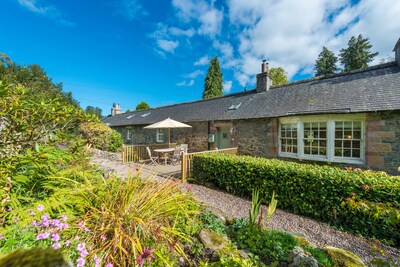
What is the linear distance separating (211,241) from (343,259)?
1850 mm

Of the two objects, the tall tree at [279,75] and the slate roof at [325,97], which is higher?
the tall tree at [279,75]

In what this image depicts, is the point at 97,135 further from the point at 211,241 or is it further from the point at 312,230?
the point at 312,230

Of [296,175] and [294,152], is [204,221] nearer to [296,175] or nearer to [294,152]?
[296,175]

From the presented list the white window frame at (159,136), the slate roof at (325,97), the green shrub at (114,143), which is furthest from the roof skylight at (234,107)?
the green shrub at (114,143)

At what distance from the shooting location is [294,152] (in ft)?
28.5

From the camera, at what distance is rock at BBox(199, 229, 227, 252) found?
2.42m

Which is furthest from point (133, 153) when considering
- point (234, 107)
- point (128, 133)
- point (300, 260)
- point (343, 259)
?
point (343, 259)

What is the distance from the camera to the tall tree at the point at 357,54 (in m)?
32.4

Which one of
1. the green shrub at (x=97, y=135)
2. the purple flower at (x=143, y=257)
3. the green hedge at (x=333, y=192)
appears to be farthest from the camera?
the green shrub at (x=97, y=135)

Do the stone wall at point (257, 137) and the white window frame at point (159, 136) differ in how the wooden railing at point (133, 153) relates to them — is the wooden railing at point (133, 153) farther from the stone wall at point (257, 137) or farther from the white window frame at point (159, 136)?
the stone wall at point (257, 137)

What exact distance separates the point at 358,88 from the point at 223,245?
9.73 m

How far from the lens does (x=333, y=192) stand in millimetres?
3818

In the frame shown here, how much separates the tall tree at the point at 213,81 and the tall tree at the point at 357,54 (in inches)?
951

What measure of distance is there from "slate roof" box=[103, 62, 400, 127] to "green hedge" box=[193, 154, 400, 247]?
457 centimetres
